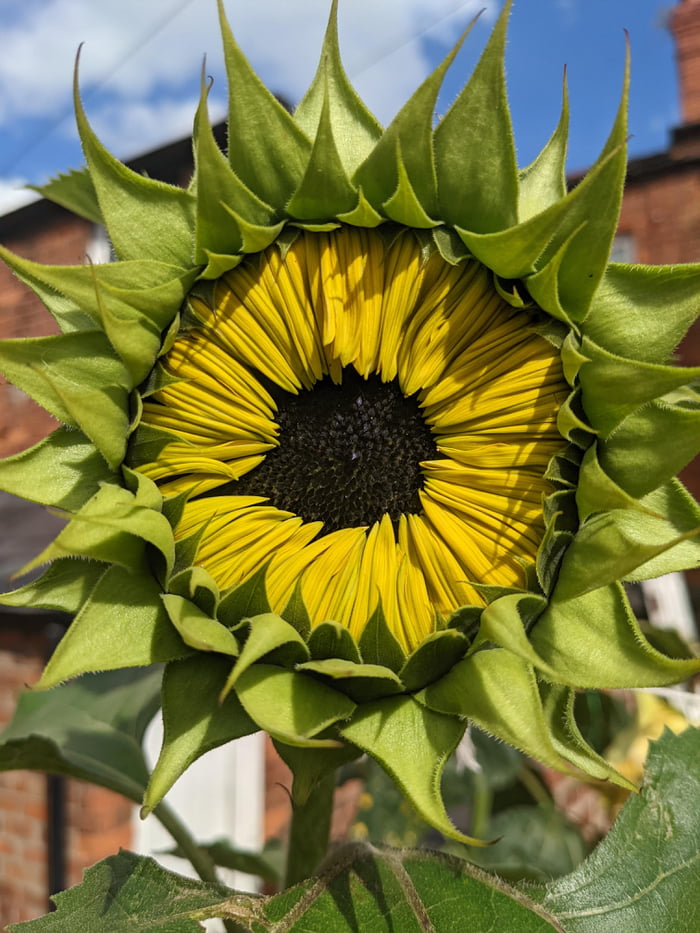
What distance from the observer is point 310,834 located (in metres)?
1.42

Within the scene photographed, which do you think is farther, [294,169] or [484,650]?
[294,169]

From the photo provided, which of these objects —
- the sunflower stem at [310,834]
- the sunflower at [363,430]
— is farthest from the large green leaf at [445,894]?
the sunflower at [363,430]

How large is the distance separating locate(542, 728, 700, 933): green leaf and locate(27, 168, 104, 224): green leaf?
1.29 m

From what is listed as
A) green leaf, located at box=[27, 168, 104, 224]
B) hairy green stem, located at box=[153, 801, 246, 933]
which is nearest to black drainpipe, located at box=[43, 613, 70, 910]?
hairy green stem, located at box=[153, 801, 246, 933]

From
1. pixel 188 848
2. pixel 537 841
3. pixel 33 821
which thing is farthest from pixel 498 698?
pixel 33 821

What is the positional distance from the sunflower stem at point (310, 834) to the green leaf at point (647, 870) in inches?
14.6

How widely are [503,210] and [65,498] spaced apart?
720mm

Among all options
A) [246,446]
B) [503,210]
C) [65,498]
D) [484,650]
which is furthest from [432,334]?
[65,498]

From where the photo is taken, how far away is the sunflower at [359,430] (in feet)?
3.48

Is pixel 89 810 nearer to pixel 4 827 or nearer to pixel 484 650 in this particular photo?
pixel 4 827

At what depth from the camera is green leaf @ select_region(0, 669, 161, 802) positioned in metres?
1.71

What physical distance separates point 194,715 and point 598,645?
0.52 meters

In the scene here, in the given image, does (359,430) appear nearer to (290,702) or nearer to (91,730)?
(290,702)

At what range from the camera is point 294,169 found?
1194 millimetres
